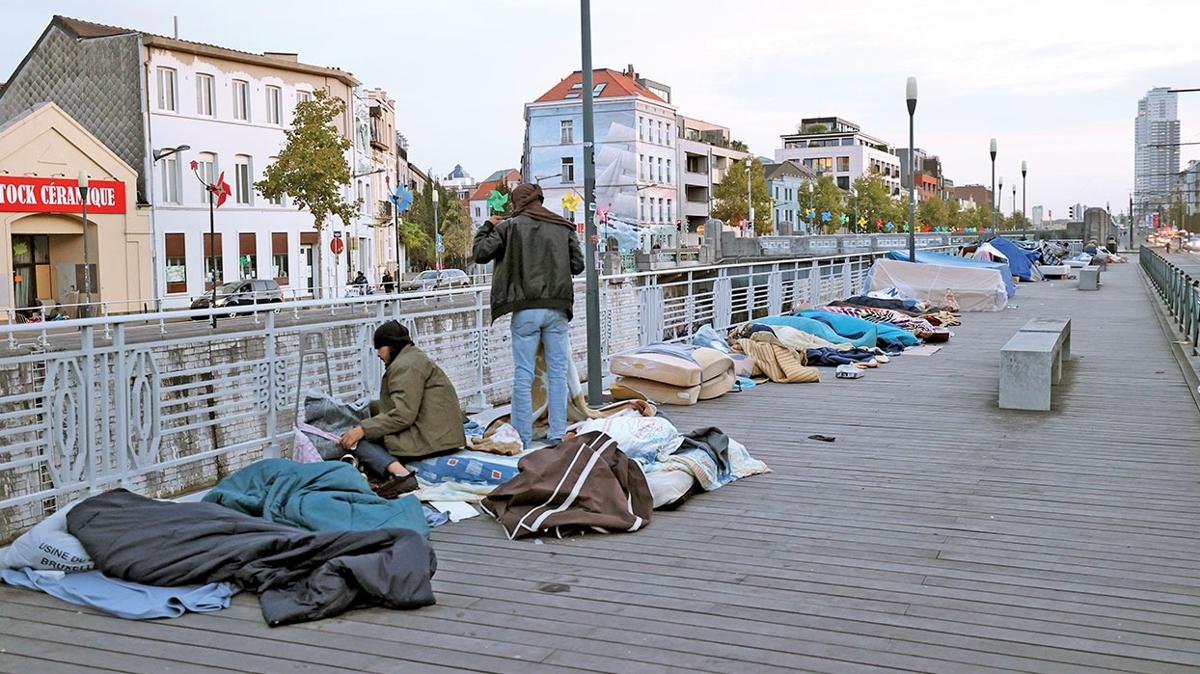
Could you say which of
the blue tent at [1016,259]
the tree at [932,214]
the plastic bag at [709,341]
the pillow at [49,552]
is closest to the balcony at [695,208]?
the tree at [932,214]

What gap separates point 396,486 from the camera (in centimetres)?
709

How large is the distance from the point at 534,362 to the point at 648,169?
85192 millimetres

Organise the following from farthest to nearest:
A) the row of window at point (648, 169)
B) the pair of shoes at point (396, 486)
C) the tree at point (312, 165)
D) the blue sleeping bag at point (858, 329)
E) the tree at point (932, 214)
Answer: the tree at point (932, 214) → the row of window at point (648, 169) → the tree at point (312, 165) → the blue sleeping bag at point (858, 329) → the pair of shoes at point (396, 486)

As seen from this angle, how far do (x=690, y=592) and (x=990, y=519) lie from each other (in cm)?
227

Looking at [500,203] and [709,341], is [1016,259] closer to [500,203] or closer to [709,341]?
[709,341]

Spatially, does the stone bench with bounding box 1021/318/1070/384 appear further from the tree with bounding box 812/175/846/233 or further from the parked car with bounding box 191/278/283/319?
the tree with bounding box 812/175/846/233

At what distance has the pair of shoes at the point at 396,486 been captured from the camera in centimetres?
704

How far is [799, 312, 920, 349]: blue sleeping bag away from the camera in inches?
648

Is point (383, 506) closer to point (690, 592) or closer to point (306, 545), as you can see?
point (306, 545)

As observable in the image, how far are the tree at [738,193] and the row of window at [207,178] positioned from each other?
5632 centimetres

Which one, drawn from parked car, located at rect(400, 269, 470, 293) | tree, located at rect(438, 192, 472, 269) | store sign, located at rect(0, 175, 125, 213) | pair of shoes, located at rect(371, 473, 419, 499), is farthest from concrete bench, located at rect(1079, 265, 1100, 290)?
tree, located at rect(438, 192, 472, 269)

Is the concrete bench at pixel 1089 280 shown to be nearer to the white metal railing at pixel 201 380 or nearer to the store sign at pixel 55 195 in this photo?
the white metal railing at pixel 201 380

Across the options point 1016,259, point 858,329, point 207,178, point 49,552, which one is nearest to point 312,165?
point 207,178

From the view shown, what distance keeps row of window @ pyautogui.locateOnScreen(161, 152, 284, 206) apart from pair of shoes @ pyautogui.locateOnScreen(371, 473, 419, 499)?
40847 mm
